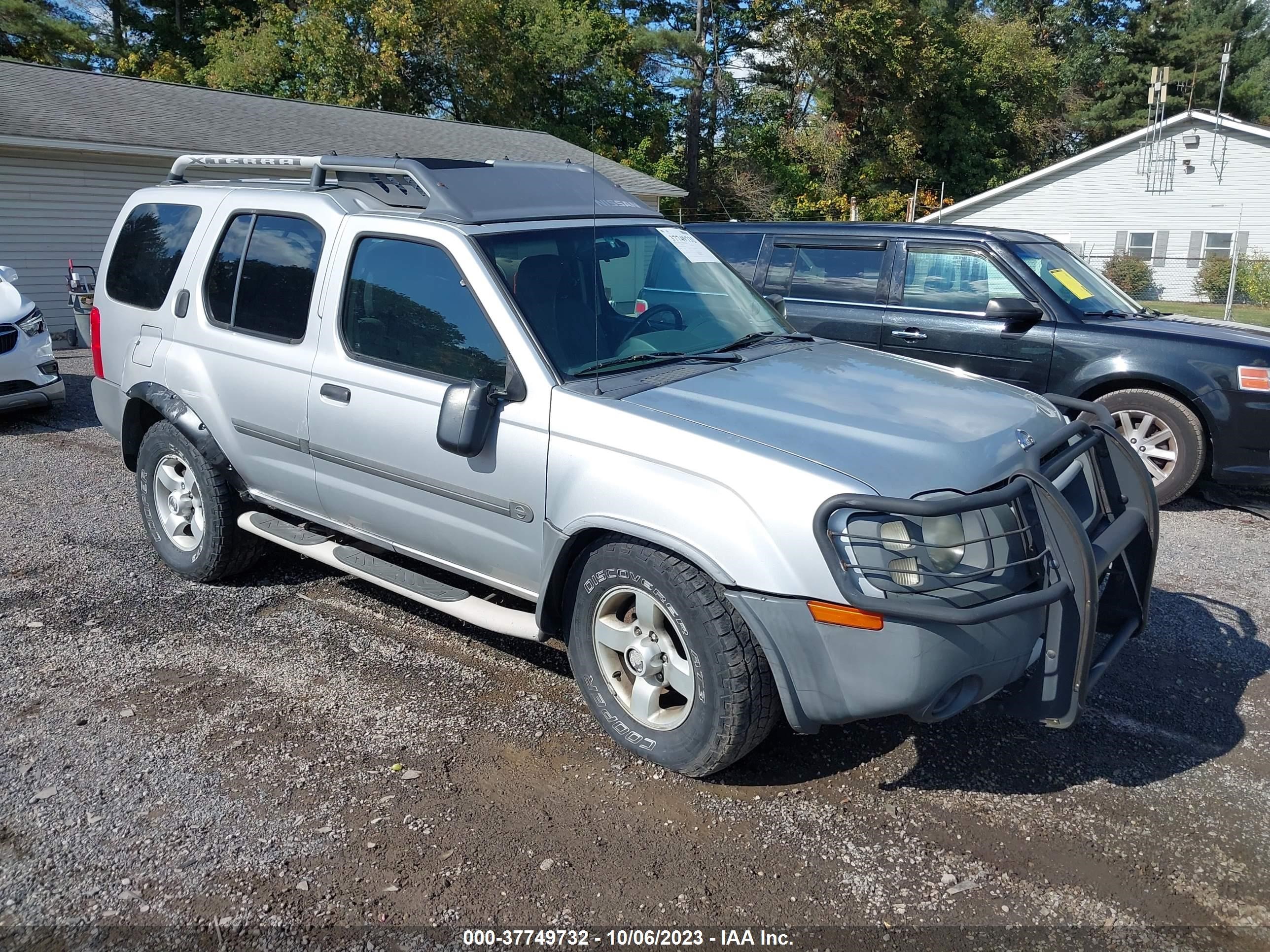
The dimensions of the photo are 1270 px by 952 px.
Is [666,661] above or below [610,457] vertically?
below

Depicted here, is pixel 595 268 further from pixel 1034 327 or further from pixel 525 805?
pixel 1034 327

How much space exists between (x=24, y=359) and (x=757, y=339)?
7.35 m

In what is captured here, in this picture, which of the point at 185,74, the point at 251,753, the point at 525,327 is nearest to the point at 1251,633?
the point at 525,327

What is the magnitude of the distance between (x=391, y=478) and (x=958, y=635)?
2.37 metres

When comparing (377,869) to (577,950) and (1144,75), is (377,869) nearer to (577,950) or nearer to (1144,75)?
(577,950)

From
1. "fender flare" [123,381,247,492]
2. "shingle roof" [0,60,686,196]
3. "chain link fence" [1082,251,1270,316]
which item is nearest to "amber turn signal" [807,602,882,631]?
"fender flare" [123,381,247,492]

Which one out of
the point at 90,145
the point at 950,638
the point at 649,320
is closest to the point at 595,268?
the point at 649,320

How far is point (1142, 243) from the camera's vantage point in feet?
113

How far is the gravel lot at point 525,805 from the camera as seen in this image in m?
2.92

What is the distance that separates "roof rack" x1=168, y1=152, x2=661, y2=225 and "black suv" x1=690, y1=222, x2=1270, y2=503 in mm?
3309

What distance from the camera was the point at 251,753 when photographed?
3.75 metres

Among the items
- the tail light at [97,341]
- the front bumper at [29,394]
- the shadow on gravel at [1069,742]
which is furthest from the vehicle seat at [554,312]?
the front bumper at [29,394]

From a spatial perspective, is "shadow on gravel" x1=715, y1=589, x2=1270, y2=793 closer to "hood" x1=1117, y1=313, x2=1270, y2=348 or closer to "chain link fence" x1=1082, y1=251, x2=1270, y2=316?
"hood" x1=1117, y1=313, x2=1270, y2=348

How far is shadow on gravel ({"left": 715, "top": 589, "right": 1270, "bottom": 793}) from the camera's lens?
3643mm
